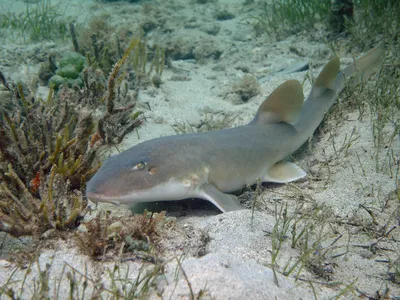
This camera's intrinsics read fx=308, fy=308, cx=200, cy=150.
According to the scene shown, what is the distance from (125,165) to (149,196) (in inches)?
14.5

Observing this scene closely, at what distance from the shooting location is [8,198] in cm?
280

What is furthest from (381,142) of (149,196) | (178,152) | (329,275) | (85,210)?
(85,210)

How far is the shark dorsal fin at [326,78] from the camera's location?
487 cm

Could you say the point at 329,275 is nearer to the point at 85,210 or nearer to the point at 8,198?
the point at 85,210

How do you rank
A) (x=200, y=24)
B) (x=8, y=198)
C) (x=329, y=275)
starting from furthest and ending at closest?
(x=200, y=24)
(x=8, y=198)
(x=329, y=275)

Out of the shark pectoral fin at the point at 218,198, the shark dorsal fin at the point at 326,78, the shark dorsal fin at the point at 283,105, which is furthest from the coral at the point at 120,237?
the shark dorsal fin at the point at 326,78

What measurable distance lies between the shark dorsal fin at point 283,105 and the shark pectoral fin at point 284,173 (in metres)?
0.66

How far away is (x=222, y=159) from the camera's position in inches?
137

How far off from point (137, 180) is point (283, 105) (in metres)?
2.36

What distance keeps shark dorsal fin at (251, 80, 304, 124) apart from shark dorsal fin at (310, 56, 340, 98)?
92 centimetres

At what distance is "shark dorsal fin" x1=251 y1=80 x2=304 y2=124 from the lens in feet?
13.4

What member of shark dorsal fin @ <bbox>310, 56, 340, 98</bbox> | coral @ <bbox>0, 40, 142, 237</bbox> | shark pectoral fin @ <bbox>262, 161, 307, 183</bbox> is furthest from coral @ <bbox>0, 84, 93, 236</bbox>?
shark dorsal fin @ <bbox>310, 56, 340, 98</bbox>

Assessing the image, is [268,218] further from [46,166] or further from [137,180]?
[46,166]

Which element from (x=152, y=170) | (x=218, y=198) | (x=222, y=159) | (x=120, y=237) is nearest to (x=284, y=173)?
(x=222, y=159)
